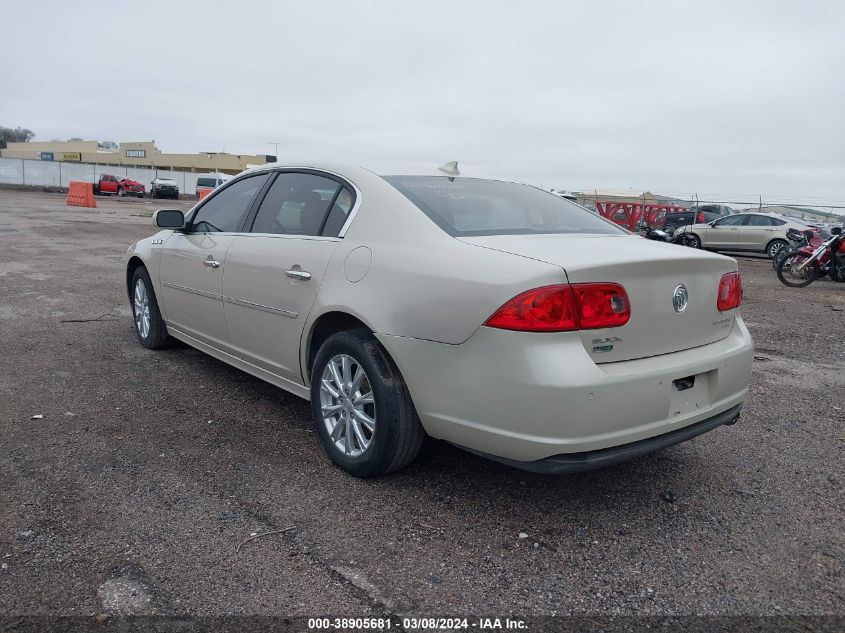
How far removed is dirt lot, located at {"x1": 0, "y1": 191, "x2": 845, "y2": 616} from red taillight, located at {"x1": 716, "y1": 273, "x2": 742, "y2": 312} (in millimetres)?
920

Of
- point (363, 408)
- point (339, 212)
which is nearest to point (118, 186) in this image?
point (339, 212)

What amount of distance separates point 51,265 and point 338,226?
875 cm

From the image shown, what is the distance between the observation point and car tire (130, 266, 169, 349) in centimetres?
571

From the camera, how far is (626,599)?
256 cm

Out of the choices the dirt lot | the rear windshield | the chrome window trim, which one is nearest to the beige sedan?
the dirt lot

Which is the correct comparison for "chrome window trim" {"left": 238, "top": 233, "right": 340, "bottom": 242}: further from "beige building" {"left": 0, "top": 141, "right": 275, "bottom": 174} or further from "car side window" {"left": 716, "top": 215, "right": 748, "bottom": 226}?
"beige building" {"left": 0, "top": 141, "right": 275, "bottom": 174}

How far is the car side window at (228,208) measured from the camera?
463 centimetres

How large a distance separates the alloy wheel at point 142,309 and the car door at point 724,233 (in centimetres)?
1806

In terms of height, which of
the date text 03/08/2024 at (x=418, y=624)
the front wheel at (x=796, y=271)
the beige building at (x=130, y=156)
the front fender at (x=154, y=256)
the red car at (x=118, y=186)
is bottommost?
the date text 03/08/2024 at (x=418, y=624)

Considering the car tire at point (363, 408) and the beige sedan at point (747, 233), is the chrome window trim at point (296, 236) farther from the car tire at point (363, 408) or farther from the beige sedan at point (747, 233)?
the beige sedan at point (747, 233)

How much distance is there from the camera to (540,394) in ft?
8.93

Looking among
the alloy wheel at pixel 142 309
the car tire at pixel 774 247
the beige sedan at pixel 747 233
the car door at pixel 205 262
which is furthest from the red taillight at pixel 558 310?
the car tire at pixel 774 247

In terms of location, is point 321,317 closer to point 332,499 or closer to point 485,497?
point 332,499

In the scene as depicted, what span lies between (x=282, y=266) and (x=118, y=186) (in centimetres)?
4471
